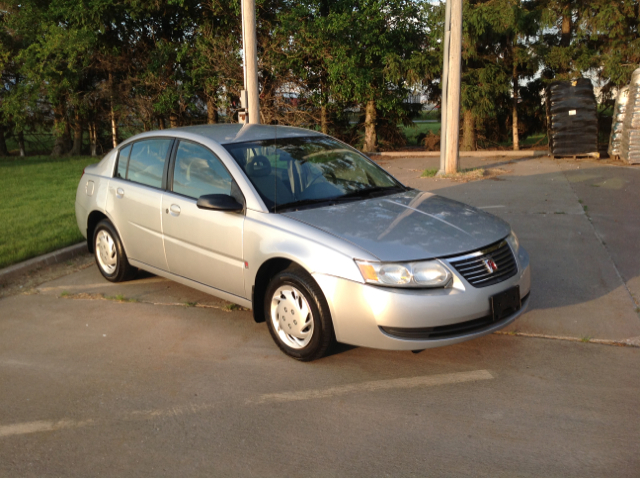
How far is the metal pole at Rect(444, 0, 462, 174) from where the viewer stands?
12.6 metres

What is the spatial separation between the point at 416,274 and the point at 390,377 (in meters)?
0.75

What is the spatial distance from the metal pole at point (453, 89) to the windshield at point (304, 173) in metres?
7.70

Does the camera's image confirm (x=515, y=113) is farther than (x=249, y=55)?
Yes

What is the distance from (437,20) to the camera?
17.8 m

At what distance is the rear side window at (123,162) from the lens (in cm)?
625


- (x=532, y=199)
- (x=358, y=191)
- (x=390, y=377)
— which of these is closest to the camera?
(x=390, y=377)

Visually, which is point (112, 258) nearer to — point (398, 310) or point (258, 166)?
point (258, 166)

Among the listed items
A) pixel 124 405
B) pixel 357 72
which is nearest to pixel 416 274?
pixel 124 405

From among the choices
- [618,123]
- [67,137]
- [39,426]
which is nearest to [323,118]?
[618,123]

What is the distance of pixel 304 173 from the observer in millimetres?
5195

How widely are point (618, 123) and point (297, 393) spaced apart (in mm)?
13737

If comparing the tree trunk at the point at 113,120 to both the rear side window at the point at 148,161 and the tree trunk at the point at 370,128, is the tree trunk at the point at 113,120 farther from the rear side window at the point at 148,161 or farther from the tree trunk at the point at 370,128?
the rear side window at the point at 148,161

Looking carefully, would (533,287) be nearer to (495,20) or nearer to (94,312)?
(94,312)

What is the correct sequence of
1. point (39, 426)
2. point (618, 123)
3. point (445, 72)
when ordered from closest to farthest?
point (39, 426)
point (445, 72)
point (618, 123)
